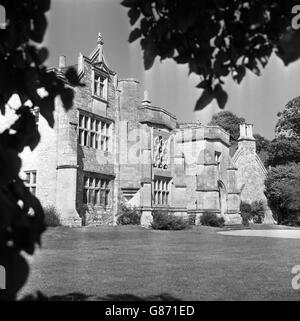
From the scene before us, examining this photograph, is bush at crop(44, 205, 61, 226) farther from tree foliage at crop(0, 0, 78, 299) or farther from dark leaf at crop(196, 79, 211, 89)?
dark leaf at crop(196, 79, 211, 89)

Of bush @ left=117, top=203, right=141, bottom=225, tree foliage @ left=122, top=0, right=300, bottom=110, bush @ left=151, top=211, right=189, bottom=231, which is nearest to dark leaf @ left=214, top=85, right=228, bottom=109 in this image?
tree foliage @ left=122, top=0, right=300, bottom=110

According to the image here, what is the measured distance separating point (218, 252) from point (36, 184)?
11529mm

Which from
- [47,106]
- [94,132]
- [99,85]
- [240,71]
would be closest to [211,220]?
[94,132]

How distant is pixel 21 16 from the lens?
2.14 meters

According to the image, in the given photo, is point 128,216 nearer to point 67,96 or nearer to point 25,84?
point 67,96

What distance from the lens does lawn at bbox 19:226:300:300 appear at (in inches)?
229

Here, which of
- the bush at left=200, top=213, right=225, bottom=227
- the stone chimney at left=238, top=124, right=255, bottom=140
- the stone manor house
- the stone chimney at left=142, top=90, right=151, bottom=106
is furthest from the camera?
the stone chimney at left=238, top=124, right=255, bottom=140

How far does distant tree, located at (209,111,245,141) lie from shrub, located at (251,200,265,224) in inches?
650

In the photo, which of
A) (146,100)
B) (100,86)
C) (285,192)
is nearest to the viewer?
(100,86)

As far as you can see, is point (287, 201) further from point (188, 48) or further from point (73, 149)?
point (188, 48)

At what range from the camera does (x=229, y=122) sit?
53.6m

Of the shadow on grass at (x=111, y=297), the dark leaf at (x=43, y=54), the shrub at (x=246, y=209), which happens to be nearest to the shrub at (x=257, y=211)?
the shrub at (x=246, y=209)

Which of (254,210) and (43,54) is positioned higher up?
(43,54)

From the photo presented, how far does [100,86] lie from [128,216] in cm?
739
